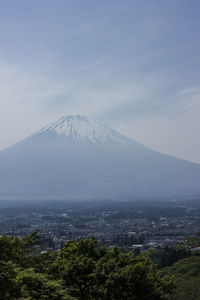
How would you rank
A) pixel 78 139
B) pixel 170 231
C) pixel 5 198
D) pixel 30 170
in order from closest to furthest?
1. pixel 170 231
2. pixel 5 198
3. pixel 30 170
4. pixel 78 139

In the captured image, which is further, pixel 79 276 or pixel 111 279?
pixel 79 276

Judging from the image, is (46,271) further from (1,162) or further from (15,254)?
(1,162)

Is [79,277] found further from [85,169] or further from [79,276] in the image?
[85,169]

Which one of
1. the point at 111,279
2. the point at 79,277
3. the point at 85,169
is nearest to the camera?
the point at 111,279

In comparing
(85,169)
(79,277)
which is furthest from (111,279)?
(85,169)

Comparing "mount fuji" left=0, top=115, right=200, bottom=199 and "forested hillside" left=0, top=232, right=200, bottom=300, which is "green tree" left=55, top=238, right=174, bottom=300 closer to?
"forested hillside" left=0, top=232, right=200, bottom=300

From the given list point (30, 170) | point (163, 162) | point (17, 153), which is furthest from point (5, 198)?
point (163, 162)

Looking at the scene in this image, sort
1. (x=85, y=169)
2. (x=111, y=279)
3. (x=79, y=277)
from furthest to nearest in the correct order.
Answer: (x=85, y=169)
(x=79, y=277)
(x=111, y=279)

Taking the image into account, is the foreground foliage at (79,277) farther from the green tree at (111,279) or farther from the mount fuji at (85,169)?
the mount fuji at (85,169)
